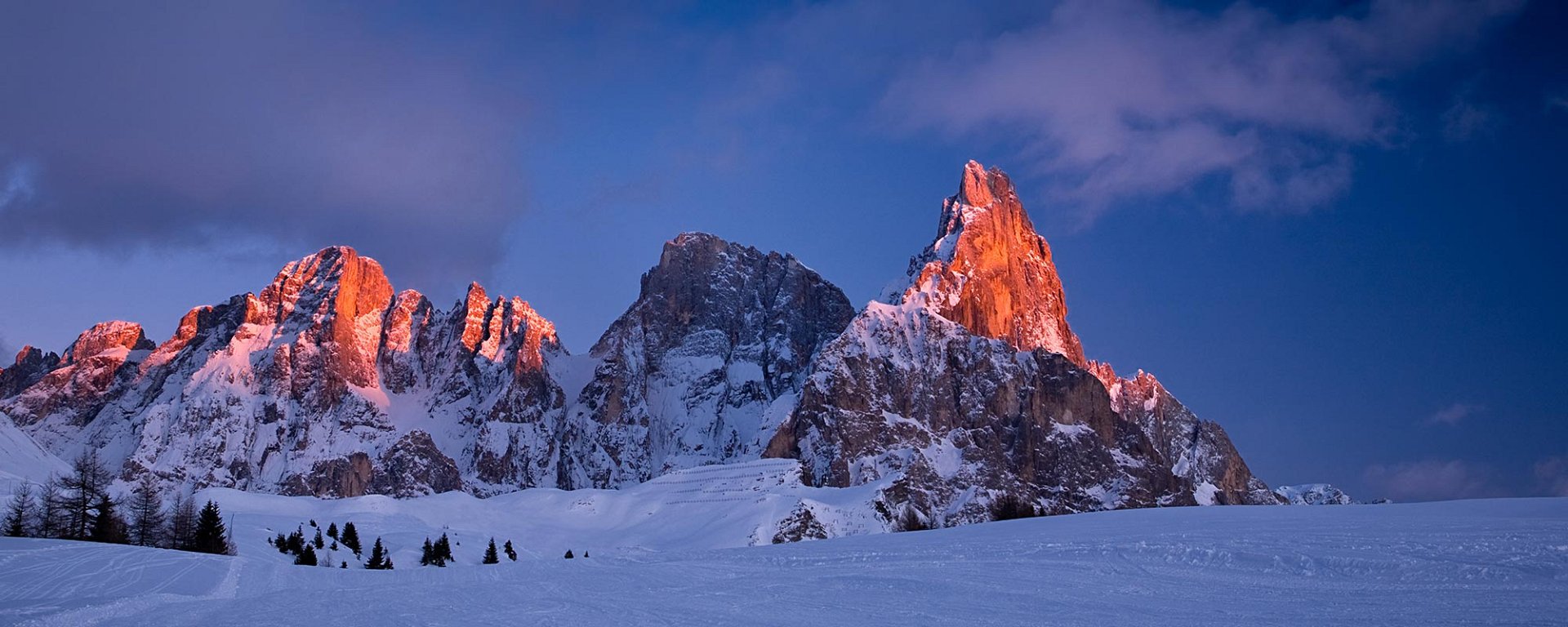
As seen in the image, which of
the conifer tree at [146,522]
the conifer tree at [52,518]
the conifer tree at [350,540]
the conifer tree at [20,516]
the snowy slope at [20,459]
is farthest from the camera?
the snowy slope at [20,459]

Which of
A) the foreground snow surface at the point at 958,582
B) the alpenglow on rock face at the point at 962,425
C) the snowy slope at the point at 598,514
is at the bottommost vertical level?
the foreground snow surface at the point at 958,582

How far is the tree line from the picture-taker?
139 feet

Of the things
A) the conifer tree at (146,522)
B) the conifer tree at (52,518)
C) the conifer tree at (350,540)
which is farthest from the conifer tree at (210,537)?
the conifer tree at (350,540)

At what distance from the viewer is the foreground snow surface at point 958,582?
16.2 metres

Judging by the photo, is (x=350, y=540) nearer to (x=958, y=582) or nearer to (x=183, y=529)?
(x=183, y=529)

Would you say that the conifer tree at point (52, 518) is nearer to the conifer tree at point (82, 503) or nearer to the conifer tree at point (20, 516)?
the conifer tree at point (82, 503)

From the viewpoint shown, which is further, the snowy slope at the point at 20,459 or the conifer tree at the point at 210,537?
the snowy slope at the point at 20,459

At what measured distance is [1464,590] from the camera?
16469mm

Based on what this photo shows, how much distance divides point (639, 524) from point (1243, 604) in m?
98.1

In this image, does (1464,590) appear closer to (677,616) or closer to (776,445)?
(677,616)

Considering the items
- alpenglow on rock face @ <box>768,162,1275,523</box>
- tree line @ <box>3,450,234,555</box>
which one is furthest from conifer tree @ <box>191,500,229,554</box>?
alpenglow on rock face @ <box>768,162,1275,523</box>

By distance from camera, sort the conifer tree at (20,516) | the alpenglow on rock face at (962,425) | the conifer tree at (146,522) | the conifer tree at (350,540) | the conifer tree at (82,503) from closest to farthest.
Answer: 1. the conifer tree at (20,516)
2. the conifer tree at (82,503)
3. the conifer tree at (146,522)
4. the conifer tree at (350,540)
5. the alpenglow on rock face at (962,425)

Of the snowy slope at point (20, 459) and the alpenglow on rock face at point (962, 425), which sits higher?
the alpenglow on rock face at point (962, 425)

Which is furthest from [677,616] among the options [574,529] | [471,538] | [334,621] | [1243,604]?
[574,529]
